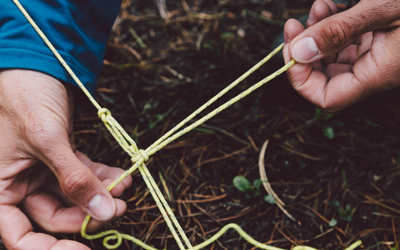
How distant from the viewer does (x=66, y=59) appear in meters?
1.08

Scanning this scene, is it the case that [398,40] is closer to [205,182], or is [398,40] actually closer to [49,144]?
[205,182]

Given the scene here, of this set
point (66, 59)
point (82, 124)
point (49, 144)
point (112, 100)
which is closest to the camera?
point (49, 144)

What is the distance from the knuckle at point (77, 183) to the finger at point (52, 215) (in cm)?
20

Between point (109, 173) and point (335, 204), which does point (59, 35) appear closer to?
point (109, 173)

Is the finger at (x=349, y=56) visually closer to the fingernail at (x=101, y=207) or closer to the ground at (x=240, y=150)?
the ground at (x=240, y=150)

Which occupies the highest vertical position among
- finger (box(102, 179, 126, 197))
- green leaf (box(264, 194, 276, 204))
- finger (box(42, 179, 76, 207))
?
finger (box(42, 179, 76, 207))

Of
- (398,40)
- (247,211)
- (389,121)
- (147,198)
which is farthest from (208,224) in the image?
(389,121)

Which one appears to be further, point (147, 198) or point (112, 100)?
point (112, 100)

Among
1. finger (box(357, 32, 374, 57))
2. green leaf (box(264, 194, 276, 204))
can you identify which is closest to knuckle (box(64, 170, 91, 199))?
green leaf (box(264, 194, 276, 204))

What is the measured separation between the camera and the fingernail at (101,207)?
953mm

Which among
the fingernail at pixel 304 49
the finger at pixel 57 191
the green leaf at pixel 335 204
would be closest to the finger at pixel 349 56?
the fingernail at pixel 304 49

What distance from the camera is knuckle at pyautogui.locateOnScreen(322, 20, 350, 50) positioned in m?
0.96

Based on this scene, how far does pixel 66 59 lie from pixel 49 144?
1.24 ft

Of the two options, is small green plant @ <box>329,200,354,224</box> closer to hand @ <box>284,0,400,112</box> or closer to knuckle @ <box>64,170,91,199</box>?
hand @ <box>284,0,400,112</box>
